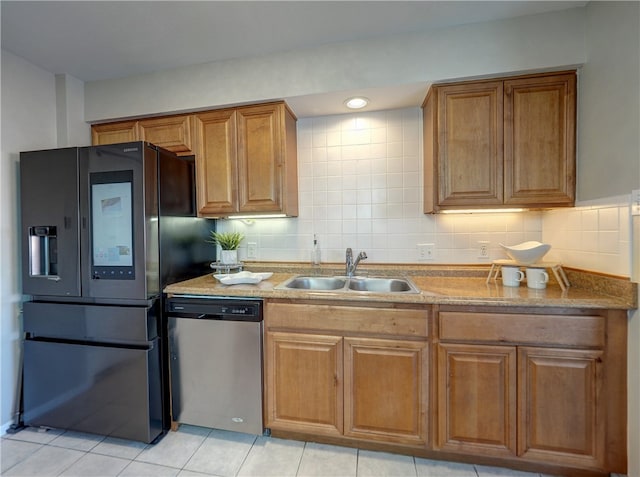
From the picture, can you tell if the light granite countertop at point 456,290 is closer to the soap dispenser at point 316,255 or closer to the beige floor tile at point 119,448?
the soap dispenser at point 316,255

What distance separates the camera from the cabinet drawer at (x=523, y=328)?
52.9 inches

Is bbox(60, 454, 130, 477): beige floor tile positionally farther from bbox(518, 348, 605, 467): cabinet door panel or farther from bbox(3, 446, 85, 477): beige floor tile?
bbox(518, 348, 605, 467): cabinet door panel

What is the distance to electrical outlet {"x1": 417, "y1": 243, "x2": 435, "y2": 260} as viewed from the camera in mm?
2090

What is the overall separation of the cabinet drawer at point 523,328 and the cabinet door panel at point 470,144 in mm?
693

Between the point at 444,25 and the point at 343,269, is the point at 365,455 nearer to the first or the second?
the point at 343,269

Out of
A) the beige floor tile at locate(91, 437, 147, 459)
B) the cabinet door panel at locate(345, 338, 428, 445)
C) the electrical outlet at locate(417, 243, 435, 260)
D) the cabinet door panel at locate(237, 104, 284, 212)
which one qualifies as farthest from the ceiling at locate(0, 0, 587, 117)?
the beige floor tile at locate(91, 437, 147, 459)

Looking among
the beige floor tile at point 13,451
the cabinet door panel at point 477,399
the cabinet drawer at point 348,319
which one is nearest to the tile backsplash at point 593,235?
the cabinet door panel at point 477,399

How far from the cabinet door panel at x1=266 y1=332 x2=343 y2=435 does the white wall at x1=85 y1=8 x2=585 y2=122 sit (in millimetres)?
1573

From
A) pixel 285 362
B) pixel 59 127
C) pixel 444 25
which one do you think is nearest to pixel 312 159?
pixel 444 25

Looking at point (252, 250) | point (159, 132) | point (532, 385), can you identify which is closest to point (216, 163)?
point (159, 132)

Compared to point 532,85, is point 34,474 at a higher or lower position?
lower

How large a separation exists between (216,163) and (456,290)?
1798 millimetres

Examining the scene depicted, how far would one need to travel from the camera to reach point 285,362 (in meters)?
1.63

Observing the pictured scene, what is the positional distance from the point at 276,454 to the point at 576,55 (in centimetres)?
278
